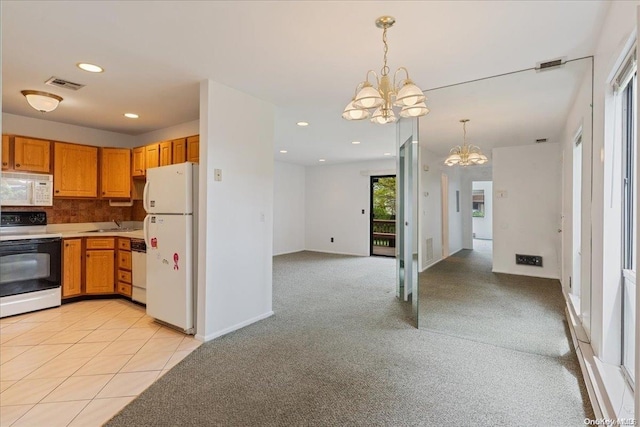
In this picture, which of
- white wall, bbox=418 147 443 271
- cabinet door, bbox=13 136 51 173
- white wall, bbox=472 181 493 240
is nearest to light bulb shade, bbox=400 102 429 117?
white wall, bbox=418 147 443 271

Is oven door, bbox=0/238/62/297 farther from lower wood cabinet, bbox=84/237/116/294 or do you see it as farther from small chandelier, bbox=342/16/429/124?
small chandelier, bbox=342/16/429/124

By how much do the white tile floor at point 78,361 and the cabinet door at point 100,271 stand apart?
443 mm

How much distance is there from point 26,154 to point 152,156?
1.39 meters

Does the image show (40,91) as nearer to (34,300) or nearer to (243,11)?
(34,300)

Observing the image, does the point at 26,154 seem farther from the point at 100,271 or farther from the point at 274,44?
the point at 274,44

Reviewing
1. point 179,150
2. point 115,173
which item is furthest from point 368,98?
point 115,173

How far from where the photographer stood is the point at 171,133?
4.71 meters

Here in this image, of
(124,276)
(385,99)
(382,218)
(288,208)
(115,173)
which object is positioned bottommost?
(124,276)

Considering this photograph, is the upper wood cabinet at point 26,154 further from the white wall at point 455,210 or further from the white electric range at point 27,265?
the white wall at point 455,210

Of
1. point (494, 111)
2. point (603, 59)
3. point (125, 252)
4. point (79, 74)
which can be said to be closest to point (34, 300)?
point (125, 252)

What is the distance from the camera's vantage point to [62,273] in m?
4.05

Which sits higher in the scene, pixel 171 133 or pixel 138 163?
pixel 171 133

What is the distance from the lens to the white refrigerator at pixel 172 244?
10.4 feet

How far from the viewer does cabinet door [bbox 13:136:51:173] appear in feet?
12.8
